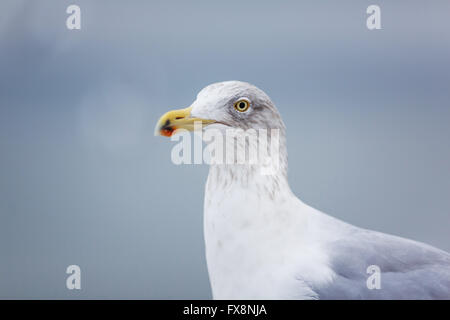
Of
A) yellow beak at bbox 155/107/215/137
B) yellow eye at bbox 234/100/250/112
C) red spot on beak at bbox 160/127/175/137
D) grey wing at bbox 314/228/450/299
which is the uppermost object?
yellow eye at bbox 234/100/250/112

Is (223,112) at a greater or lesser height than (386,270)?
greater

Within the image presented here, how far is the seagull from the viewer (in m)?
1.48

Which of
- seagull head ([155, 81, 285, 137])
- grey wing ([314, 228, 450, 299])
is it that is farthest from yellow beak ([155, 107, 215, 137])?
grey wing ([314, 228, 450, 299])

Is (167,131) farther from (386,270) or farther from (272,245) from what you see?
(386,270)

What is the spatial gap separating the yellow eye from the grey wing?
526mm

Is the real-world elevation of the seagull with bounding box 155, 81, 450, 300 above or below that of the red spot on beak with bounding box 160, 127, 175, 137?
below

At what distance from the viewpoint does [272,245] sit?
153 centimetres

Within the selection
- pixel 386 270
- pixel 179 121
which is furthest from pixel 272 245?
pixel 179 121

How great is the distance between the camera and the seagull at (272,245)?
4.86ft

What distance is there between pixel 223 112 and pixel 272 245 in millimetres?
456

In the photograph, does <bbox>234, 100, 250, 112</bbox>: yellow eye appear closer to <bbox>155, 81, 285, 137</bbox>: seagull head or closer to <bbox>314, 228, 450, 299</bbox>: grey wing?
<bbox>155, 81, 285, 137</bbox>: seagull head

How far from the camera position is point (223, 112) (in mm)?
1535
